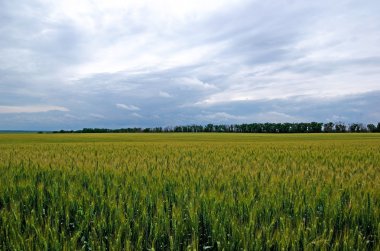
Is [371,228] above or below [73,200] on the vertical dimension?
below

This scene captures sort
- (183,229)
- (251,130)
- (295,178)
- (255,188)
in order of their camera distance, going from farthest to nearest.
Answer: (251,130) → (295,178) → (255,188) → (183,229)

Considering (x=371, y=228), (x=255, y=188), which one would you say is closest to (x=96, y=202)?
(x=255, y=188)

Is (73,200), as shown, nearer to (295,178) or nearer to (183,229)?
(183,229)

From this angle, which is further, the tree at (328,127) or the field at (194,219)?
the tree at (328,127)

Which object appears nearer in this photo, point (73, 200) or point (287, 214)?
point (287, 214)

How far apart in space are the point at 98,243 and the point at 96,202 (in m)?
1.32

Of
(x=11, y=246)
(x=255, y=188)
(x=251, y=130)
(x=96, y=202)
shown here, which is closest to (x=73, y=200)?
Answer: (x=96, y=202)

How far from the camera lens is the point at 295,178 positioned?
5.69 metres

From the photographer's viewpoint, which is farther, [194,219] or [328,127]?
[328,127]

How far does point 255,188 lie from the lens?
4.93 metres

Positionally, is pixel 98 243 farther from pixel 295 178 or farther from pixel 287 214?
pixel 295 178

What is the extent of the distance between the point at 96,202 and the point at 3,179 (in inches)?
116

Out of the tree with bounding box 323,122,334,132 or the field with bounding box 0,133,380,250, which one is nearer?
the field with bounding box 0,133,380,250

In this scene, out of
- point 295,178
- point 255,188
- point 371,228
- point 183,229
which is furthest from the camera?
point 295,178
